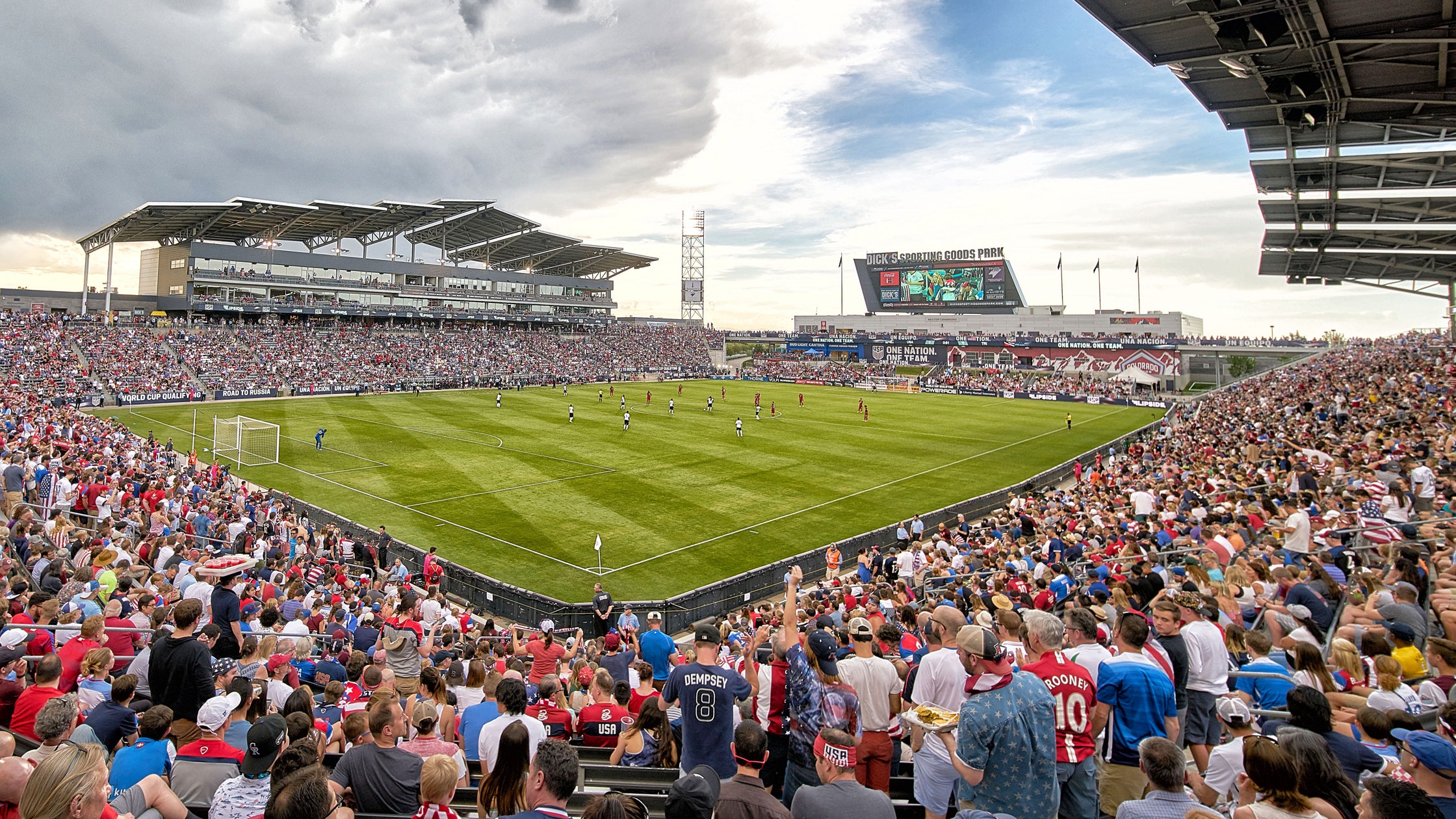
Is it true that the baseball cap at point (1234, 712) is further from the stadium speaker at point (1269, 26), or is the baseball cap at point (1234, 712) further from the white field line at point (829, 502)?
the white field line at point (829, 502)

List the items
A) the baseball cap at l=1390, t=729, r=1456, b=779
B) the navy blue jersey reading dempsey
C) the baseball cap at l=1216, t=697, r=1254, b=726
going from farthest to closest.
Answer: the navy blue jersey reading dempsey < the baseball cap at l=1216, t=697, r=1254, b=726 < the baseball cap at l=1390, t=729, r=1456, b=779

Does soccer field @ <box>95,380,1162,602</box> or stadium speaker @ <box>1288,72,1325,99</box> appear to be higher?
stadium speaker @ <box>1288,72,1325,99</box>

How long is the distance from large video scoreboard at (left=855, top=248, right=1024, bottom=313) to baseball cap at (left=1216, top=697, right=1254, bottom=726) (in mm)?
97185

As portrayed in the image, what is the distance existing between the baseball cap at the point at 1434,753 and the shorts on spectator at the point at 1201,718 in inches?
70.0

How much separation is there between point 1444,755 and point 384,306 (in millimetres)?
89353

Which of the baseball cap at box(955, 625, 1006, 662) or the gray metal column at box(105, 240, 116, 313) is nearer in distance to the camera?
the baseball cap at box(955, 625, 1006, 662)

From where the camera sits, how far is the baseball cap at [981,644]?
417 cm

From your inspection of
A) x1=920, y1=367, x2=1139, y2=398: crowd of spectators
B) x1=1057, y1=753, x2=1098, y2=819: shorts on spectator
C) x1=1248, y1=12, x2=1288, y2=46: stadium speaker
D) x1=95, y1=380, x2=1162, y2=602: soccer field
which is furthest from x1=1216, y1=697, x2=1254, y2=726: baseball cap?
x1=920, y1=367, x2=1139, y2=398: crowd of spectators

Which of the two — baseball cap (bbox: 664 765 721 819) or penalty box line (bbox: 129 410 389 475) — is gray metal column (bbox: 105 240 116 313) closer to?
penalty box line (bbox: 129 410 389 475)

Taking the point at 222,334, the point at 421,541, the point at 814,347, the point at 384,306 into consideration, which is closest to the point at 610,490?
the point at 421,541

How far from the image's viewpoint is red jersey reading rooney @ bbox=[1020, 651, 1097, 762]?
4605 millimetres

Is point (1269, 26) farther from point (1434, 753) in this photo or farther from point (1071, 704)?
point (1071, 704)

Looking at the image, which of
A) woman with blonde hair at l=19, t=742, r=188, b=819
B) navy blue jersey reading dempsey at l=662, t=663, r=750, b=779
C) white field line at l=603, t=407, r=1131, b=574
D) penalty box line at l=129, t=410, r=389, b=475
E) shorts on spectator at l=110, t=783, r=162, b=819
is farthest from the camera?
penalty box line at l=129, t=410, r=389, b=475

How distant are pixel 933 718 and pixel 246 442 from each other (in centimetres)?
3848
